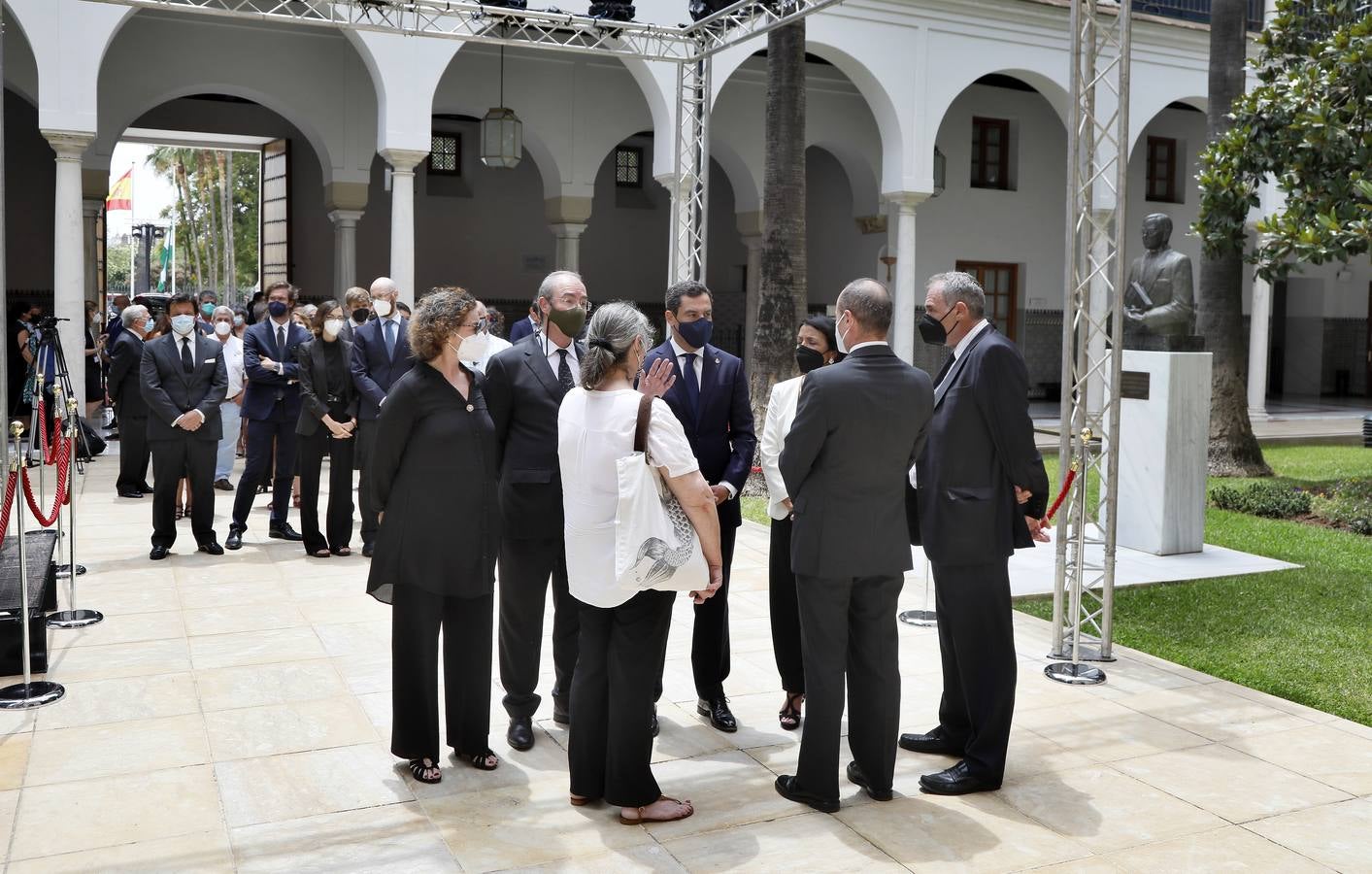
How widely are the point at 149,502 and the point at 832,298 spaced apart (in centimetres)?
1520

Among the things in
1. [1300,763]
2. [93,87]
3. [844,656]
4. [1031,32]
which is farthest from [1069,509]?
[1031,32]

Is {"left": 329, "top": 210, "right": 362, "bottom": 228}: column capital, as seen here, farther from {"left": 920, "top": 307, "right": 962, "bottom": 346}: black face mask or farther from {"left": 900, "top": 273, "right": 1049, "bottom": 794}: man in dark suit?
{"left": 900, "top": 273, "right": 1049, "bottom": 794}: man in dark suit

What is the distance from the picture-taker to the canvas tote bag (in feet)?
13.1

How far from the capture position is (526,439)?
4996 mm

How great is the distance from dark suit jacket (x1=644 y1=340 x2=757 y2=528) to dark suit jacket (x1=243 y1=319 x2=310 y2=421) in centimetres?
492

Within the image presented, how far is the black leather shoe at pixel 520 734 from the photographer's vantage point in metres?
5.05

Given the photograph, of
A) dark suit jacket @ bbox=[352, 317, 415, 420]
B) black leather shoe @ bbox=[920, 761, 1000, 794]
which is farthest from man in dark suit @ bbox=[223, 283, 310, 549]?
black leather shoe @ bbox=[920, 761, 1000, 794]

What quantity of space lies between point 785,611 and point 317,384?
4.75m

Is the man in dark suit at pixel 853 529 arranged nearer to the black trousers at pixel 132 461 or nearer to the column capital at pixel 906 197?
the black trousers at pixel 132 461

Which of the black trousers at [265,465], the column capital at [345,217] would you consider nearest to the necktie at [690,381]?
the black trousers at [265,465]

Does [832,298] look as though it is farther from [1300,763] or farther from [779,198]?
[1300,763]

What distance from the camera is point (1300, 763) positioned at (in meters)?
5.00

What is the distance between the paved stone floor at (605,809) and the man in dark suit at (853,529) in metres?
0.29

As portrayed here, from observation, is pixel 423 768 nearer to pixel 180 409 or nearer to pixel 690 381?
pixel 690 381
